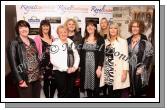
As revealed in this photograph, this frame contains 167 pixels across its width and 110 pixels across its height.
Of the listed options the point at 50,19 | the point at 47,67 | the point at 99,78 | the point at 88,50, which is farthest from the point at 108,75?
the point at 50,19

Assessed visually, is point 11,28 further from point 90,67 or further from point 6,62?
point 90,67

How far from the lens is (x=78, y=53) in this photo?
7.18ft

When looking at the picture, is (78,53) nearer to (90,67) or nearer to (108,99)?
(90,67)

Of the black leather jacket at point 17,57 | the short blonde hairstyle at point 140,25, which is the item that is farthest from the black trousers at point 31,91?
the short blonde hairstyle at point 140,25

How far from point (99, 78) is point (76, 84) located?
0.58 ft

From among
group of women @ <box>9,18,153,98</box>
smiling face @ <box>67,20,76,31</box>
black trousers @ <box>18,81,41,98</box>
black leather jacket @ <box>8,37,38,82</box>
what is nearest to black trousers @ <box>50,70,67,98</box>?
group of women @ <box>9,18,153,98</box>

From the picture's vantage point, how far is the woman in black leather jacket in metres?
2.17

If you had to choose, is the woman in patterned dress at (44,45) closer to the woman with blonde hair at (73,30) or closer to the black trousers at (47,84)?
the black trousers at (47,84)

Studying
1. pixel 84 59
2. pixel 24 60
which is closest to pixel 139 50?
pixel 84 59

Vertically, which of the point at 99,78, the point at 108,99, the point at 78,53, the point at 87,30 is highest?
the point at 87,30

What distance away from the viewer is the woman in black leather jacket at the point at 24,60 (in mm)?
2172

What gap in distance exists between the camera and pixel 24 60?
218cm

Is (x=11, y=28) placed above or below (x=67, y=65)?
above

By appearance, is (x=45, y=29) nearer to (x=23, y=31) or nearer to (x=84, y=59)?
(x=23, y=31)
